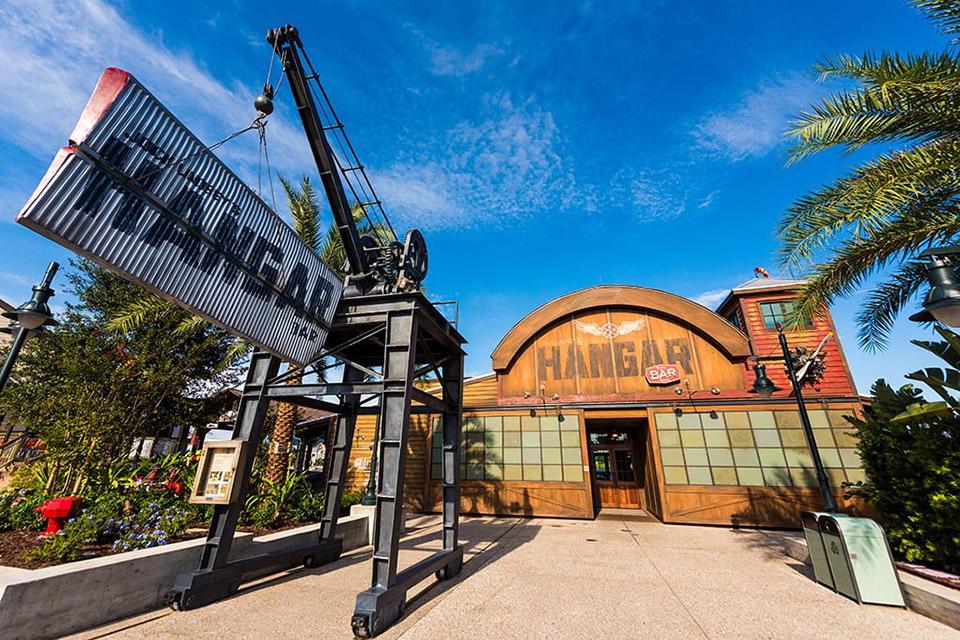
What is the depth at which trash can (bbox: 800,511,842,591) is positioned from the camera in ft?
20.4

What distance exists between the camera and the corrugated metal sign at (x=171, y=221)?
3508mm

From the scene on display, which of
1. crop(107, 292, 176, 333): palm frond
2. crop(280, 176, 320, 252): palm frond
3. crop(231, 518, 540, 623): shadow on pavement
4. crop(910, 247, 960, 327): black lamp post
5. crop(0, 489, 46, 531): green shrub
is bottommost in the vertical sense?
crop(231, 518, 540, 623): shadow on pavement

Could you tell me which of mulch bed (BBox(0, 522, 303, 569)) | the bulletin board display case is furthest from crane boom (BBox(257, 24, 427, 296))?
mulch bed (BBox(0, 522, 303, 569))

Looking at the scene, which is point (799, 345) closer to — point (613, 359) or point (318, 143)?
point (613, 359)

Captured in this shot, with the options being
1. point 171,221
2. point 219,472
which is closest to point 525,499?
point 219,472

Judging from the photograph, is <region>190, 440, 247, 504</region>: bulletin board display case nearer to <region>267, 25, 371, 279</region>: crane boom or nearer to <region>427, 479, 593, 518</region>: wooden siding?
<region>267, 25, 371, 279</region>: crane boom

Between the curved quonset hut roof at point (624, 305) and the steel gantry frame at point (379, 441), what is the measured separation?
7.18 metres

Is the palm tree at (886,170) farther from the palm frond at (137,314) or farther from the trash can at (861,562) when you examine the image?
the palm frond at (137,314)

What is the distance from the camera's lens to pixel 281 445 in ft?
37.4

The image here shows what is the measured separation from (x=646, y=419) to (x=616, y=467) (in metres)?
3.99

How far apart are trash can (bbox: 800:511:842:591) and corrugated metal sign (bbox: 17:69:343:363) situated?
9.41 metres

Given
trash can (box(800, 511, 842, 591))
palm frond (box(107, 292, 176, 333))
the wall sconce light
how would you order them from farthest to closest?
1. the wall sconce light
2. palm frond (box(107, 292, 176, 333))
3. trash can (box(800, 511, 842, 591))

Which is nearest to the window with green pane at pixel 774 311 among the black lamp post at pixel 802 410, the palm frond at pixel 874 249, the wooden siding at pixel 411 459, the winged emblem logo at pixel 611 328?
the winged emblem logo at pixel 611 328

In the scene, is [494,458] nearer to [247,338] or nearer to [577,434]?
[577,434]
